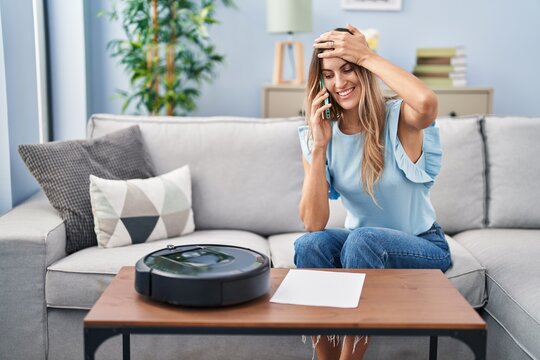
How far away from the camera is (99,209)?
7.94 ft

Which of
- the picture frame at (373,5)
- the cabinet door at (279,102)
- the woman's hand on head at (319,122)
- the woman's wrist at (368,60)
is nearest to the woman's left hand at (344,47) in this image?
the woman's wrist at (368,60)

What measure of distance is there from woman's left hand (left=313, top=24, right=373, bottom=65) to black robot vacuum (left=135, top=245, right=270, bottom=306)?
0.70 meters

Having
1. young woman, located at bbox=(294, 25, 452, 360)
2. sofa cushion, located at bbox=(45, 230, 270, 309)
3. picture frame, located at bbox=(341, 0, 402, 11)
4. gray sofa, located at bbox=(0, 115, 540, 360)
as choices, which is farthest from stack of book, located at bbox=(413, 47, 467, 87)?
sofa cushion, located at bbox=(45, 230, 270, 309)

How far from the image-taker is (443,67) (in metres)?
4.14

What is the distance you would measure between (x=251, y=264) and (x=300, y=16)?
2.60 metres

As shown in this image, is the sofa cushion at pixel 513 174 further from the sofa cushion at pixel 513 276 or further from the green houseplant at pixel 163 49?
the green houseplant at pixel 163 49

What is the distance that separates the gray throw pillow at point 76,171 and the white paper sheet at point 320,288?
95 cm

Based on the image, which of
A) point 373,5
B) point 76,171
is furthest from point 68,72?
point 373,5

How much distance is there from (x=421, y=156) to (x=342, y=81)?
32 cm

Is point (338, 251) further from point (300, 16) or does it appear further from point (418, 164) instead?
point (300, 16)

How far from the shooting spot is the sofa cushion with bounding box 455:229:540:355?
6.41 ft

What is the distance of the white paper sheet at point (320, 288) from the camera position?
60.1 inches

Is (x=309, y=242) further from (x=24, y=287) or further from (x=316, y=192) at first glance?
(x=24, y=287)

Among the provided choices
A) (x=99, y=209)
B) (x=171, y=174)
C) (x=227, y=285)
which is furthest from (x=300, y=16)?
(x=227, y=285)
